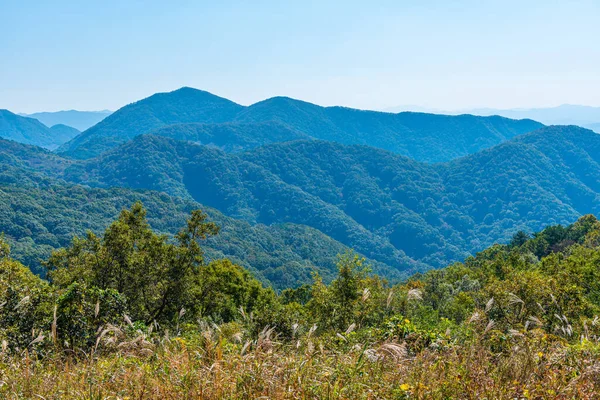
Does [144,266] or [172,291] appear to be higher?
[144,266]

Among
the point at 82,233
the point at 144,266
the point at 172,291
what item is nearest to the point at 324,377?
the point at 172,291

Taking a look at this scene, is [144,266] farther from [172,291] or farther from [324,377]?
[324,377]

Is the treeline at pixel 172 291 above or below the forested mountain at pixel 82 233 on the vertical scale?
above

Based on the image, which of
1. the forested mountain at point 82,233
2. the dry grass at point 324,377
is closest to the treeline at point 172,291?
the dry grass at point 324,377

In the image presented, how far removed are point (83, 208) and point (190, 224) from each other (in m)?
192

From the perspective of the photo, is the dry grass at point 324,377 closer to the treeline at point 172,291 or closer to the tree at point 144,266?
the treeline at point 172,291

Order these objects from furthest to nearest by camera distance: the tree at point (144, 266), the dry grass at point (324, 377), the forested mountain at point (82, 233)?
1. the forested mountain at point (82, 233)
2. the tree at point (144, 266)
3. the dry grass at point (324, 377)

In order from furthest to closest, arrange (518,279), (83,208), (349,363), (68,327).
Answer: (83,208)
(518,279)
(68,327)
(349,363)

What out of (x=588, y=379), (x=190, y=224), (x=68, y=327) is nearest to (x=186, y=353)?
(x=588, y=379)

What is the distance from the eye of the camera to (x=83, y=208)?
190 metres

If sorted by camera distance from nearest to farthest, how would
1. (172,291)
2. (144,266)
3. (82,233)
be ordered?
(144,266), (172,291), (82,233)

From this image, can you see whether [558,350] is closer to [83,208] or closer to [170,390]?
[170,390]

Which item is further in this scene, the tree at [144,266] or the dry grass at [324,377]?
the tree at [144,266]

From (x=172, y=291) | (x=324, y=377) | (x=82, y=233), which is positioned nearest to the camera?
(x=324, y=377)
